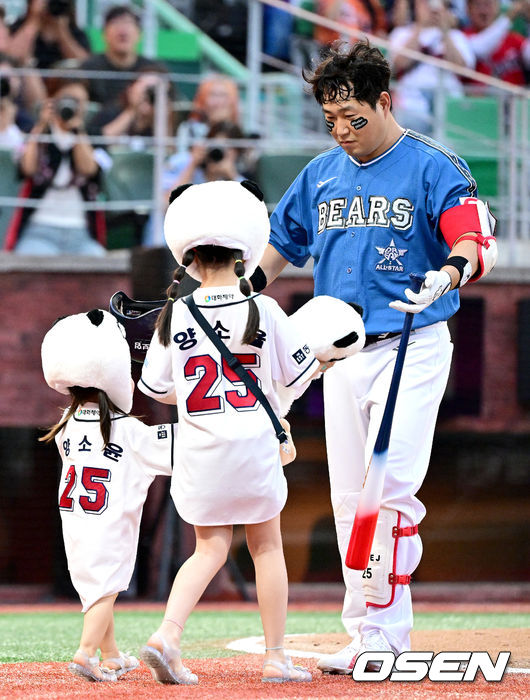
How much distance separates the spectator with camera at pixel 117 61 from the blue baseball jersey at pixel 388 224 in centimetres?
598

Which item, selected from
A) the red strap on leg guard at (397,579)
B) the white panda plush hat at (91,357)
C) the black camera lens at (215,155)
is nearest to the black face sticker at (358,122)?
the white panda plush hat at (91,357)

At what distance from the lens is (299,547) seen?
33.7ft

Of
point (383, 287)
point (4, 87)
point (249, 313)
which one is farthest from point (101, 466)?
point (4, 87)

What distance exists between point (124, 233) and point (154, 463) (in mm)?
5919

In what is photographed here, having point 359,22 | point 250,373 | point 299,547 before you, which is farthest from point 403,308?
point 359,22

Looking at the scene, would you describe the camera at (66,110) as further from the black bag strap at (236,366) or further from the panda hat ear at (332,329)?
the black bag strap at (236,366)

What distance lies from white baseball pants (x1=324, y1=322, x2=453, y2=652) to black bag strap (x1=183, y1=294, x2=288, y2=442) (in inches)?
19.4

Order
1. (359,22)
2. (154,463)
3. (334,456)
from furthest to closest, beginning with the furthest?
1. (359,22)
2. (334,456)
3. (154,463)

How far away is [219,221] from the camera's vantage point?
13.4 feet

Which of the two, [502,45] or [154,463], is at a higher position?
[502,45]

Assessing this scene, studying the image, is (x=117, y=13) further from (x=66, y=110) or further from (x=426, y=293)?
(x=426, y=293)

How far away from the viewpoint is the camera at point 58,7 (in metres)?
11.2

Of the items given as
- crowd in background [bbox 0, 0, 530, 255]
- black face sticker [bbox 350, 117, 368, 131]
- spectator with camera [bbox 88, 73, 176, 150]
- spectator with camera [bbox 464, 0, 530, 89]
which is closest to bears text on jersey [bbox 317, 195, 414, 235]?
black face sticker [bbox 350, 117, 368, 131]

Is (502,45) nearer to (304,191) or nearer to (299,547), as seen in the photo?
(299,547)
